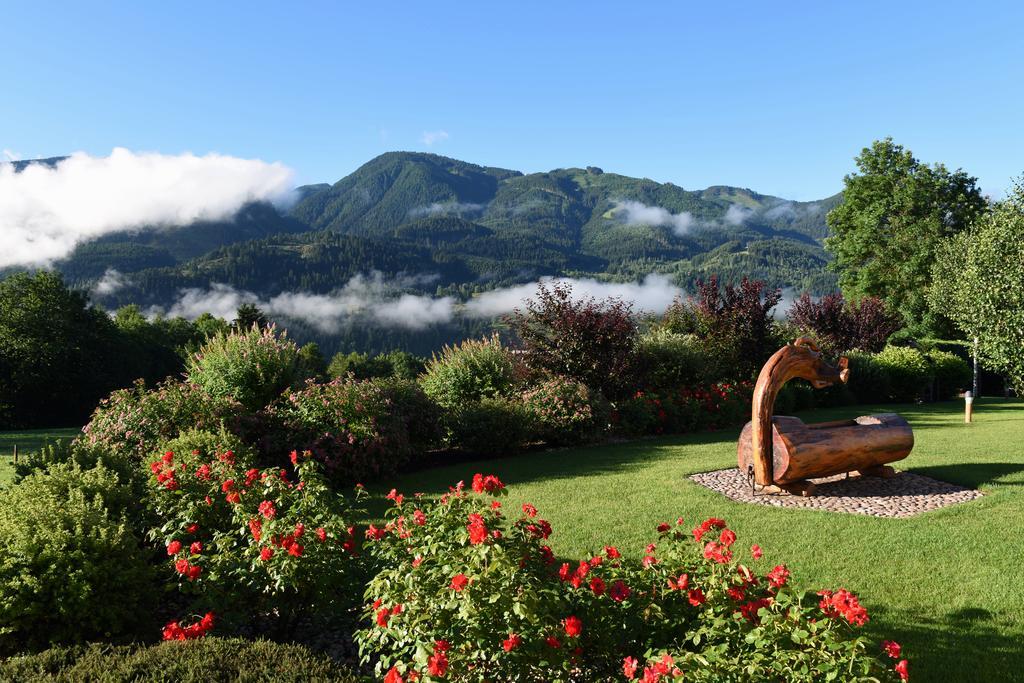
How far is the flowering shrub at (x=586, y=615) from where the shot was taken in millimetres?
2623

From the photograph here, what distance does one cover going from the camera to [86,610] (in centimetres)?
395

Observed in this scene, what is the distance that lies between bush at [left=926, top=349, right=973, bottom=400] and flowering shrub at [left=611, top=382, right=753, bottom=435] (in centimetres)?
1105

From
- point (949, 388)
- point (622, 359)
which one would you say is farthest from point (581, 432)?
point (949, 388)

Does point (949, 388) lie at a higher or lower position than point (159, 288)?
lower

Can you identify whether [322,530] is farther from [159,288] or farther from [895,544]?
[159,288]

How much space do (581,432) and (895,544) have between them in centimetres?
644

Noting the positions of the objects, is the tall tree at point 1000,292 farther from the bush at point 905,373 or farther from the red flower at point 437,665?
the red flower at point 437,665

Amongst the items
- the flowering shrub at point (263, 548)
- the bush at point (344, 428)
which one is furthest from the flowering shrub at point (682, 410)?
the flowering shrub at point (263, 548)

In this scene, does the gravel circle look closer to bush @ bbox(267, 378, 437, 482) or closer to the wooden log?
the wooden log

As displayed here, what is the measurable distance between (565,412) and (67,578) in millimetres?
8654

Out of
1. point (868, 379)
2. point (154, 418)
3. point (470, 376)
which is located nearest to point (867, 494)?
point (470, 376)

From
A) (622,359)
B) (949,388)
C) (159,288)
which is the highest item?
(159,288)

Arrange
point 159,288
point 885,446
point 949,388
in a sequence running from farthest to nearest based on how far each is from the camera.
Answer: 1. point 159,288
2. point 949,388
3. point 885,446

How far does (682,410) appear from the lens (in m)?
13.7
